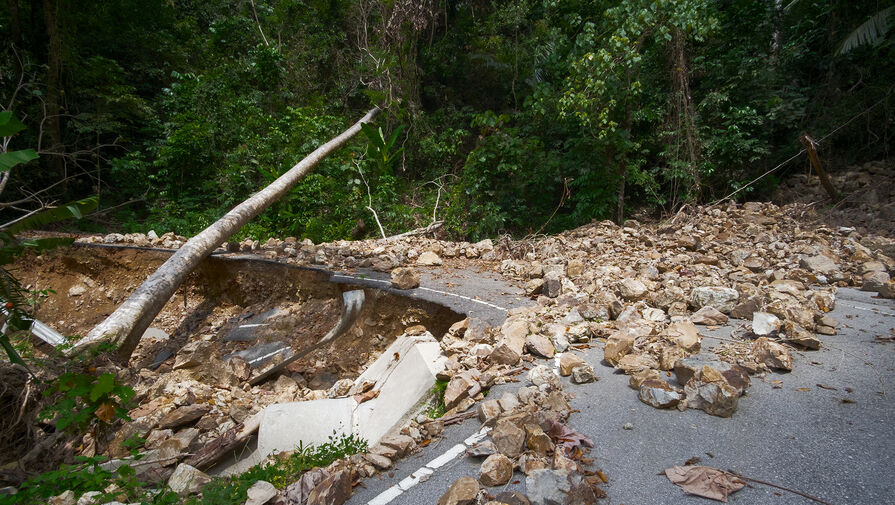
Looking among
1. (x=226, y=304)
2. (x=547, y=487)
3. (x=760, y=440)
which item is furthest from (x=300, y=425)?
(x=226, y=304)

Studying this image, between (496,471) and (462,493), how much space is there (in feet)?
0.63

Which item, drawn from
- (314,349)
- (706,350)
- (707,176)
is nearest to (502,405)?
(706,350)

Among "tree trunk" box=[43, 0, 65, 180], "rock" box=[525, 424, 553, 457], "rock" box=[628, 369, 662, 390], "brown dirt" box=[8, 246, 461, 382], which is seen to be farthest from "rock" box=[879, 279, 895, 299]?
"tree trunk" box=[43, 0, 65, 180]

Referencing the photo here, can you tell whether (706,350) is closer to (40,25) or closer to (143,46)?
(143,46)

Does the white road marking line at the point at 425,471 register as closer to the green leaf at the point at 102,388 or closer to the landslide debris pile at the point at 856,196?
the green leaf at the point at 102,388

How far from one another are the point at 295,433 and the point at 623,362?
87.6 inches

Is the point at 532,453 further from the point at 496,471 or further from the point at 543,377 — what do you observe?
the point at 543,377

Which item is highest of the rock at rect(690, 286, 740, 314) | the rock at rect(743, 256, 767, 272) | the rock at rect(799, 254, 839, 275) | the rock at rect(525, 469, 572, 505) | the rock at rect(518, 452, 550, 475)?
the rock at rect(525, 469, 572, 505)

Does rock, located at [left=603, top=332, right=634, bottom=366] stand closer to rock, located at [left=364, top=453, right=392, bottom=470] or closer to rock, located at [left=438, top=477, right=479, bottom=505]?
rock, located at [left=438, top=477, right=479, bottom=505]

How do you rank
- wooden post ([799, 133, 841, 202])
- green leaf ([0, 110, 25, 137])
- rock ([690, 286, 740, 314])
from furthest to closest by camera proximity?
1. wooden post ([799, 133, 841, 202])
2. rock ([690, 286, 740, 314])
3. green leaf ([0, 110, 25, 137])

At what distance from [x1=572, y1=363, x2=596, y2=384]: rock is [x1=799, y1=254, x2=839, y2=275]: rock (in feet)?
12.2

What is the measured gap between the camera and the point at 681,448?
6.88 ft

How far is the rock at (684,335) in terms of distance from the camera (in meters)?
3.04

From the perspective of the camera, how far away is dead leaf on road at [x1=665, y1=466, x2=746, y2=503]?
1776 mm
